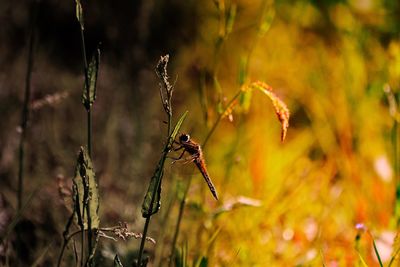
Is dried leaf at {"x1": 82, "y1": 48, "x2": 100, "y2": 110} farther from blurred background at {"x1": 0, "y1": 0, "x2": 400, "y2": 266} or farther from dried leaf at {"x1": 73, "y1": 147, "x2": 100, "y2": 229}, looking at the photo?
blurred background at {"x1": 0, "y1": 0, "x2": 400, "y2": 266}

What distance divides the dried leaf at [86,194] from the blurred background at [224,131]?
22 cm

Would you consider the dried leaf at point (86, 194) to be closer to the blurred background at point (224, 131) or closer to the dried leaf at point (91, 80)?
the dried leaf at point (91, 80)

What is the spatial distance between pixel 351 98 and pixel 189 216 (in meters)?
0.58

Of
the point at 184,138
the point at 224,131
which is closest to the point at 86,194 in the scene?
the point at 184,138

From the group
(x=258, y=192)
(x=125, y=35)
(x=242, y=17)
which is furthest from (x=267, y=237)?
(x=242, y=17)

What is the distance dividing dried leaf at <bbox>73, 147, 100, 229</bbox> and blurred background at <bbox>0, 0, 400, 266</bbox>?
22 centimetres

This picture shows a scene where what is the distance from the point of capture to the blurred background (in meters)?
1.37

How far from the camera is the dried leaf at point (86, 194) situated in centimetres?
84

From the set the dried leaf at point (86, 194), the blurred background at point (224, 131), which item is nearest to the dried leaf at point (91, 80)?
the dried leaf at point (86, 194)

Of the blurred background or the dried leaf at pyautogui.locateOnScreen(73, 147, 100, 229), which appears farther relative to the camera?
the blurred background

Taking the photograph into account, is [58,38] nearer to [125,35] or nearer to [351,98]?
[125,35]

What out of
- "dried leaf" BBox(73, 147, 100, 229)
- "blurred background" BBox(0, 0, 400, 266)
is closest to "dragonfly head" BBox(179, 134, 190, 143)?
"dried leaf" BBox(73, 147, 100, 229)

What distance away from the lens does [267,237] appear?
4.97 ft

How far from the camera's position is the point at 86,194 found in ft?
2.77
